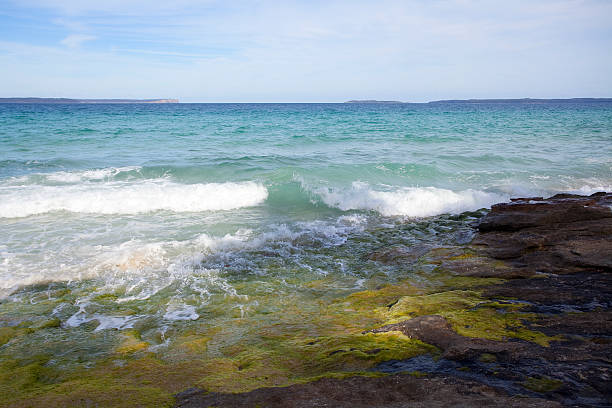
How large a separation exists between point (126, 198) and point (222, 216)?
130 inches

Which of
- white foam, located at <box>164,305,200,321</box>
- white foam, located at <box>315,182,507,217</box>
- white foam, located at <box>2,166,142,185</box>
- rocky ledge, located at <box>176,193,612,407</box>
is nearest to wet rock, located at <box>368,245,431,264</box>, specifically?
rocky ledge, located at <box>176,193,612,407</box>

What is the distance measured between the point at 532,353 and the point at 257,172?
46.6 ft

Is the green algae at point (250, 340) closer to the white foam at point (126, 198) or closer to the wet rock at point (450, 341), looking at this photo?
the wet rock at point (450, 341)

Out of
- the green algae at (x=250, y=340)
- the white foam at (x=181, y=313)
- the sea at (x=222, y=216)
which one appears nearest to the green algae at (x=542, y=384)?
the green algae at (x=250, y=340)

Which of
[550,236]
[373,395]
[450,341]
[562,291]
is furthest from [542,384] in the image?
[550,236]

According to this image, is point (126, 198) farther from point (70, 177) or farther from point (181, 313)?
point (181, 313)

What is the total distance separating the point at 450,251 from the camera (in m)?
7.70

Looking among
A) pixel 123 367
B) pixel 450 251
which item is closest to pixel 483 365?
pixel 123 367

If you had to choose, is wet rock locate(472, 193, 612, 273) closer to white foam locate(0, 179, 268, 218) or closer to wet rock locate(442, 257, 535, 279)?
wet rock locate(442, 257, 535, 279)

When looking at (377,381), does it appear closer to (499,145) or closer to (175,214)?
(175,214)

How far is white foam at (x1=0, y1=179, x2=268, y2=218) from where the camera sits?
38.7ft

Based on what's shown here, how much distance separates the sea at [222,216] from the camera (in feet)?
20.3

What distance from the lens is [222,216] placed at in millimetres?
11656

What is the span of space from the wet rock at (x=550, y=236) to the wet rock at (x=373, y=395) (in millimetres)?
4134
